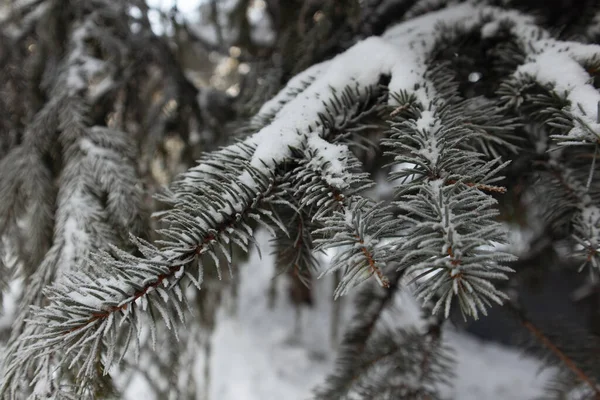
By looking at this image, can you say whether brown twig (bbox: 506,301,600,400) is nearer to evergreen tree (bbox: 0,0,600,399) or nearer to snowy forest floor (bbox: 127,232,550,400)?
evergreen tree (bbox: 0,0,600,399)

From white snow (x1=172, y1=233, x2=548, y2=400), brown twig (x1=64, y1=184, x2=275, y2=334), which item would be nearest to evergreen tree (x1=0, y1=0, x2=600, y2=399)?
brown twig (x1=64, y1=184, x2=275, y2=334)

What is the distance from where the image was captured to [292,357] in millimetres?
2557

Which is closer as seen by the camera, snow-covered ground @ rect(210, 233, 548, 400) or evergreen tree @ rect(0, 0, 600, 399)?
evergreen tree @ rect(0, 0, 600, 399)

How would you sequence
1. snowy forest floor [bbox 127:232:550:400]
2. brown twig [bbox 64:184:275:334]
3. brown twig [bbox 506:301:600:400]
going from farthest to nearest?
snowy forest floor [bbox 127:232:550:400]
brown twig [bbox 506:301:600:400]
brown twig [bbox 64:184:275:334]

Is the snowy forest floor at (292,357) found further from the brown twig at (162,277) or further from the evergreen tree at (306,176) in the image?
the brown twig at (162,277)

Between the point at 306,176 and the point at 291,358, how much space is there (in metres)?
2.27

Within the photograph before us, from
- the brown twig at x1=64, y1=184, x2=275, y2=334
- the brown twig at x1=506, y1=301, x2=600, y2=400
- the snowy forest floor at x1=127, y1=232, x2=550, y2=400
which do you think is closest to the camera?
the brown twig at x1=64, y1=184, x2=275, y2=334

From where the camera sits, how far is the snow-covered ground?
2.27 meters

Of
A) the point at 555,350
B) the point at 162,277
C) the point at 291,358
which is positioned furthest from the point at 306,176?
the point at 291,358

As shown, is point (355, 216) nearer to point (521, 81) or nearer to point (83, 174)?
point (521, 81)

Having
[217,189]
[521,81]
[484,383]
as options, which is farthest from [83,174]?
[484,383]

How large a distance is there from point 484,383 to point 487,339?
83 centimetres

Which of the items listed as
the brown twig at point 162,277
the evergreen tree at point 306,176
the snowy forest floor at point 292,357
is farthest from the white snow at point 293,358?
the brown twig at point 162,277

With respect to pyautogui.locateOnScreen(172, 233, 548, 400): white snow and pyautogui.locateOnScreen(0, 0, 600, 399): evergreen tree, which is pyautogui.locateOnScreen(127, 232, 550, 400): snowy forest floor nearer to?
pyautogui.locateOnScreen(172, 233, 548, 400): white snow
